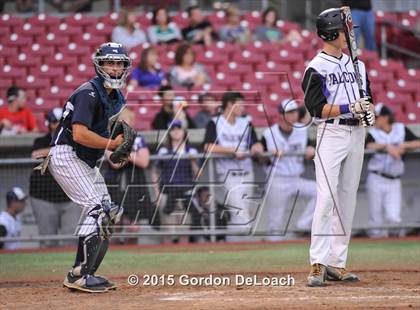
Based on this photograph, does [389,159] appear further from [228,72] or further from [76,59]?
[76,59]

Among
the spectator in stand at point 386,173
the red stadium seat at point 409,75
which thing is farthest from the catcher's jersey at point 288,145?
the red stadium seat at point 409,75

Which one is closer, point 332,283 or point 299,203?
point 332,283

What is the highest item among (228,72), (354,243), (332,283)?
(228,72)

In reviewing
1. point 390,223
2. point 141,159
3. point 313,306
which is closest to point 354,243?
point 390,223

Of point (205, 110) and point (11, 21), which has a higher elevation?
point (11, 21)

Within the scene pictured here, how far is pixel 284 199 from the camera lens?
13.7 meters

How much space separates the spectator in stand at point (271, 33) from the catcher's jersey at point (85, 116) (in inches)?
367

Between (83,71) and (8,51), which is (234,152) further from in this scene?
(8,51)

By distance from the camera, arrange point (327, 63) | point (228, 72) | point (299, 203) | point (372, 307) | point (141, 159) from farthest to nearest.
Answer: point (228, 72)
point (299, 203)
point (141, 159)
point (327, 63)
point (372, 307)

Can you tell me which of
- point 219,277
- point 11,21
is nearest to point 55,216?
point 219,277

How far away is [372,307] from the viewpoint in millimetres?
7348

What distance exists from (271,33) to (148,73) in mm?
3365

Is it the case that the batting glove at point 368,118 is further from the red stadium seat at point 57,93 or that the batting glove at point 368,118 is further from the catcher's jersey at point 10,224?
the red stadium seat at point 57,93

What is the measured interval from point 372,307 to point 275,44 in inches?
421
